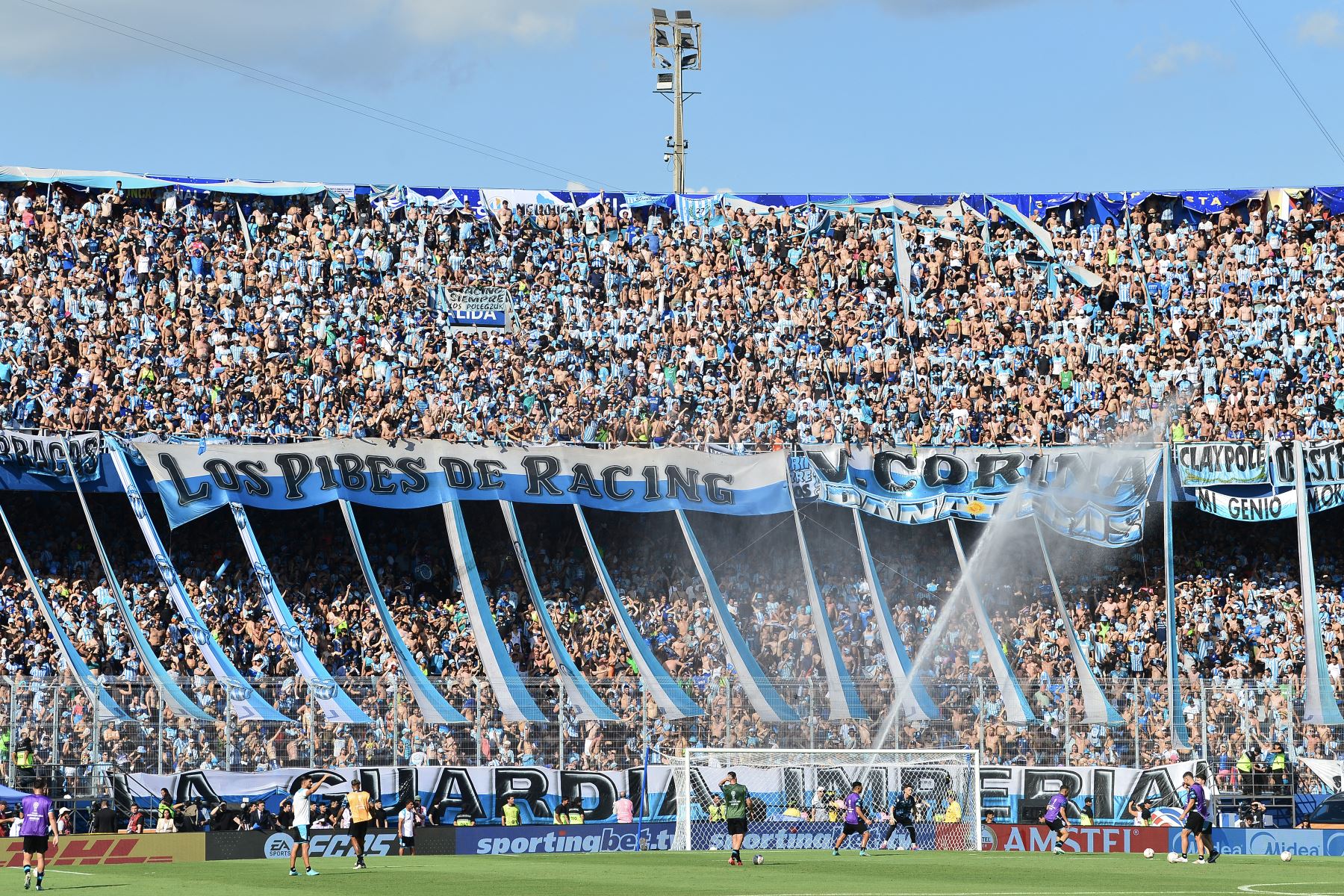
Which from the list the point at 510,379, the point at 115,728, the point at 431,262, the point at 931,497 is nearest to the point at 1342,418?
the point at 931,497

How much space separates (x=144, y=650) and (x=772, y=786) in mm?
12824

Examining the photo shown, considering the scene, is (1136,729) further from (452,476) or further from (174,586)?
(174,586)

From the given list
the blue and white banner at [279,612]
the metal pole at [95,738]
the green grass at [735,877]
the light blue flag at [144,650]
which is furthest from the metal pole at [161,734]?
the green grass at [735,877]

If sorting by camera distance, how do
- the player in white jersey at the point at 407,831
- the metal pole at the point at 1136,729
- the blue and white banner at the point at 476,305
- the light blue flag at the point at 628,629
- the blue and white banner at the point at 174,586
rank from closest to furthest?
the player in white jersey at the point at 407,831 → the metal pole at the point at 1136,729 → the blue and white banner at the point at 174,586 → the light blue flag at the point at 628,629 → the blue and white banner at the point at 476,305

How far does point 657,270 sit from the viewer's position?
48031mm

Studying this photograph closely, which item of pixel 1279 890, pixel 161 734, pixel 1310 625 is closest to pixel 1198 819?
pixel 1279 890

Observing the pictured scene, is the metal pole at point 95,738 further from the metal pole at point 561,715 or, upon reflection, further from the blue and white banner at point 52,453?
the blue and white banner at point 52,453

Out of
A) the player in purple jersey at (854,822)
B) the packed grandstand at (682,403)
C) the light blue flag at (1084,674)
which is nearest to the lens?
the player in purple jersey at (854,822)

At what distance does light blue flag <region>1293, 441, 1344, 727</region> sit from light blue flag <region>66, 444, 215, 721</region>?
20.0 metres

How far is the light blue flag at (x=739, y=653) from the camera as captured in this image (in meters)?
35.4

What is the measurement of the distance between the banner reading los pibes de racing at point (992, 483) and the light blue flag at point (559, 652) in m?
6.36

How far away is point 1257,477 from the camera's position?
41.8 m

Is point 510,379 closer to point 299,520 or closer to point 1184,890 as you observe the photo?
point 299,520

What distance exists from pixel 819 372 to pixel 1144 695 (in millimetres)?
13544
